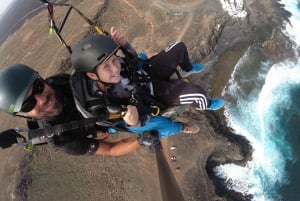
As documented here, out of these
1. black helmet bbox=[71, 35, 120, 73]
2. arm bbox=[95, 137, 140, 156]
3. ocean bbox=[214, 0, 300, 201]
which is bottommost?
ocean bbox=[214, 0, 300, 201]

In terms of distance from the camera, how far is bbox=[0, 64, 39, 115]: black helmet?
444cm

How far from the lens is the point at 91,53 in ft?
15.3

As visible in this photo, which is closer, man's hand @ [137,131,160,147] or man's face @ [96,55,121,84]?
man's face @ [96,55,121,84]

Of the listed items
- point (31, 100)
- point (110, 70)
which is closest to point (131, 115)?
point (110, 70)

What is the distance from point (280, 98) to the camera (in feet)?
37.7

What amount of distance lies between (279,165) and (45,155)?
6401 millimetres

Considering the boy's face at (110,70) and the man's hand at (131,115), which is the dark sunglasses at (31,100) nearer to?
the boy's face at (110,70)

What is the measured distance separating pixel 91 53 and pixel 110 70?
0.33 metres

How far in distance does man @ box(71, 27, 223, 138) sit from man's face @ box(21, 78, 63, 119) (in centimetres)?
28

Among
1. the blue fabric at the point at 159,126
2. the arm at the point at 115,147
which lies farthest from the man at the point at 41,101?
the blue fabric at the point at 159,126

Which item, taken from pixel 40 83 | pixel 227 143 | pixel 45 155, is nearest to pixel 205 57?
pixel 227 143

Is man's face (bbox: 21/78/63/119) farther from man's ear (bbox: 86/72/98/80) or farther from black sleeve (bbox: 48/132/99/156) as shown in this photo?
man's ear (bbox: 86/72/98/80)

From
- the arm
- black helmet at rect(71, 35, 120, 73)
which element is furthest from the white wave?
black helmet at rect(71, 35, 120, 73)

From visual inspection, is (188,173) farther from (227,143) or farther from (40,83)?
(40,83)
